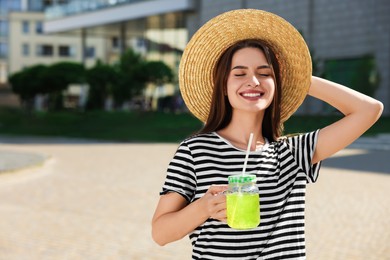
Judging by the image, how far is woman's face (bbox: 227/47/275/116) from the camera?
244cm

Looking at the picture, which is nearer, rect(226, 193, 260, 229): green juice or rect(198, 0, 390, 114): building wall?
rect(226, 193, 260, 229): green juice

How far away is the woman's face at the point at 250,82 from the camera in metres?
2.44

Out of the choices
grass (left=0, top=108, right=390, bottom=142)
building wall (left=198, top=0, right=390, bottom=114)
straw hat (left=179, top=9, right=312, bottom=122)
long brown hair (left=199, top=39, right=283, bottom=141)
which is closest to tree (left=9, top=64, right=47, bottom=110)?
grass (left=0, top=108, right=390, bottom=142)

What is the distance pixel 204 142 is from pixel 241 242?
35 centimetres

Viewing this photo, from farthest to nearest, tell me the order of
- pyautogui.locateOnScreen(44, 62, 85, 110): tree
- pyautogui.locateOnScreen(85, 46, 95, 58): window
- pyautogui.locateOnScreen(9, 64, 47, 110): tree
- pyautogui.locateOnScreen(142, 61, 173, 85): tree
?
pyautogui.locateOnScreen(85, 46, 95, 58): window < pyautogui.locateOnScreen(9, 64, 47, 110): tree < pyautogui.locateOnScreen(44, 62, 85, 110): tree < pyautogui.locateOnScreen(142, 61, 173, 85): tree

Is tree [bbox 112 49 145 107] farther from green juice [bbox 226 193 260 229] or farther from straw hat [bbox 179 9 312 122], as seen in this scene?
green juice [bbox 226 193 260 229]

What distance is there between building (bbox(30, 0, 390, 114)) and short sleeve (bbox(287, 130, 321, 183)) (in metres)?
31.4

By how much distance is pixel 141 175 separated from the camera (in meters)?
14.6

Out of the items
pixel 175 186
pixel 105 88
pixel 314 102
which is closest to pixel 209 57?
pixel 175 186

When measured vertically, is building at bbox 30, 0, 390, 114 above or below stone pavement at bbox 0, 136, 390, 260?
A: above

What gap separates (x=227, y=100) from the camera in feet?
8.37

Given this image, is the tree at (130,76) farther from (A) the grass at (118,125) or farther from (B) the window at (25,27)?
(B) the window at (25,27)

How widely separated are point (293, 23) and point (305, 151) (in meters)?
39.7

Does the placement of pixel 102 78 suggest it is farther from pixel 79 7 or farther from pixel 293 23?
pixel 79 7
